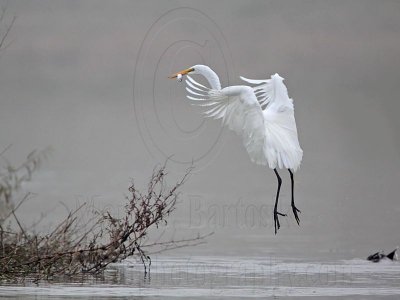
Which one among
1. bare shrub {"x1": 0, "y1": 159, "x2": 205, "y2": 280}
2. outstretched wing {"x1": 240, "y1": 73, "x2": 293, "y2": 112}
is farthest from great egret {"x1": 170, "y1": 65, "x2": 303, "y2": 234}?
bare shrub {"x1": 0, "y1": 159, "x2": 205, "y2": 280}

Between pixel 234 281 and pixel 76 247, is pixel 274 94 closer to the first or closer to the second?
pixel 234 281

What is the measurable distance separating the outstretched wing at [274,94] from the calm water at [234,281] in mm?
2211

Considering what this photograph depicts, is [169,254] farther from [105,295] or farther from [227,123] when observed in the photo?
[105,295]

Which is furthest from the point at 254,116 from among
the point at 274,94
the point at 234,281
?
the point at 234,281

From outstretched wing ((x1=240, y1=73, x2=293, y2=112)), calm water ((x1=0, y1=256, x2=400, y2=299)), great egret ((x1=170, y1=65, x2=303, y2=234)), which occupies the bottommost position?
calm water ((x1=0, y1=256, x2=400, y2=299))

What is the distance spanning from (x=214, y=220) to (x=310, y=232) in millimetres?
2132

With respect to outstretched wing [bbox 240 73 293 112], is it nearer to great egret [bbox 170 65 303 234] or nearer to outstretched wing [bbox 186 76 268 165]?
great egret [bbox 170 65 303 234]

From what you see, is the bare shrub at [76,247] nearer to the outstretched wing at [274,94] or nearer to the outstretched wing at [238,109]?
the outstretched wing at [238,109]

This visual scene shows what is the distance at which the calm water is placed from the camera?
42.7 ft

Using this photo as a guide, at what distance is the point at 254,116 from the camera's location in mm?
15789

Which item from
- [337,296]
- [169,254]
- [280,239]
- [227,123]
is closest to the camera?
[337,296]

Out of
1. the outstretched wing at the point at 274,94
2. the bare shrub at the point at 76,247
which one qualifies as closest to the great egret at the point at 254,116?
the outstretched wing at the point at 274,94

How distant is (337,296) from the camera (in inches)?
517

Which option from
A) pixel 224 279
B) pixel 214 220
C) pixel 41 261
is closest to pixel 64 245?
pixel 41 261
